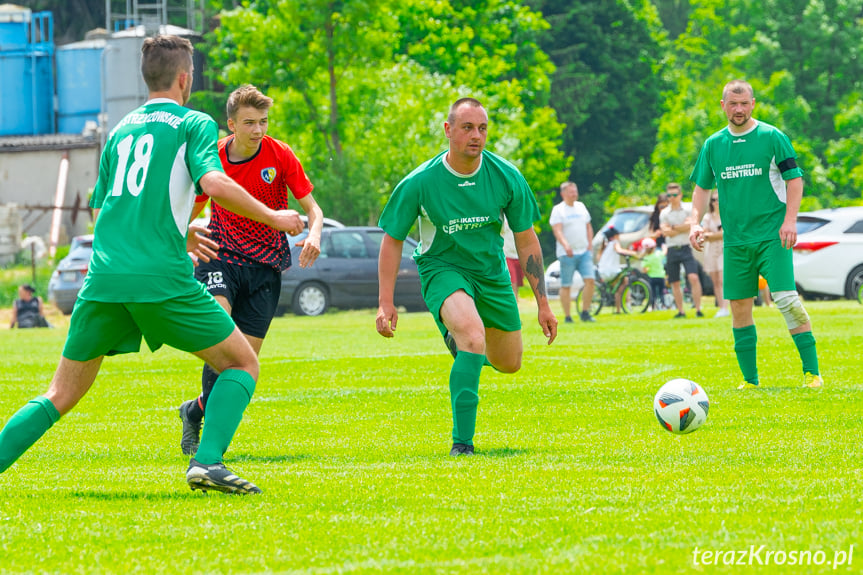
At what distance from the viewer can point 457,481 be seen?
596 centimetres

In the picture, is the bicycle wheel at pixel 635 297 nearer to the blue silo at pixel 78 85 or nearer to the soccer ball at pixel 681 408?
the soccer ball at pixel 681 408

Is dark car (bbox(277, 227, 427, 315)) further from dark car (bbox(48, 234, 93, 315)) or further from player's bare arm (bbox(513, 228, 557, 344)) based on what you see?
player's bare arm (bbox(513, 228, 557, 344))

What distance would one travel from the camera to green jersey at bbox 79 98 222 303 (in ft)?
18.1

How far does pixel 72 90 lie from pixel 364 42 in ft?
71.7

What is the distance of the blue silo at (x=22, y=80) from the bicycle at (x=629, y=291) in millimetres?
35349

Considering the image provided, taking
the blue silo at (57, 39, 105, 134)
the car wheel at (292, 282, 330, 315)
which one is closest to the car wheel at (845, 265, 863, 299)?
the car wheel at (292, 282, 330, 315)

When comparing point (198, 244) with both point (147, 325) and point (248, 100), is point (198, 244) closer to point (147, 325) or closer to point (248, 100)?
point (147, 325)

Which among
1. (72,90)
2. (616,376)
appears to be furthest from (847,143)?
(616,376)

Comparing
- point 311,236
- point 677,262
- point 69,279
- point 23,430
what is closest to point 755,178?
point 311,236

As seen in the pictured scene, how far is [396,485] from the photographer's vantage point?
5910mm

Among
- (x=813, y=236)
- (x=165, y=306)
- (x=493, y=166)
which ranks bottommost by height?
(x=813, y=236)

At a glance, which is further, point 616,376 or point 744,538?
point 616,376

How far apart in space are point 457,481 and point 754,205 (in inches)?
185

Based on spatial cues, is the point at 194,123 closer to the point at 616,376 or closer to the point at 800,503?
the point at 800,503
